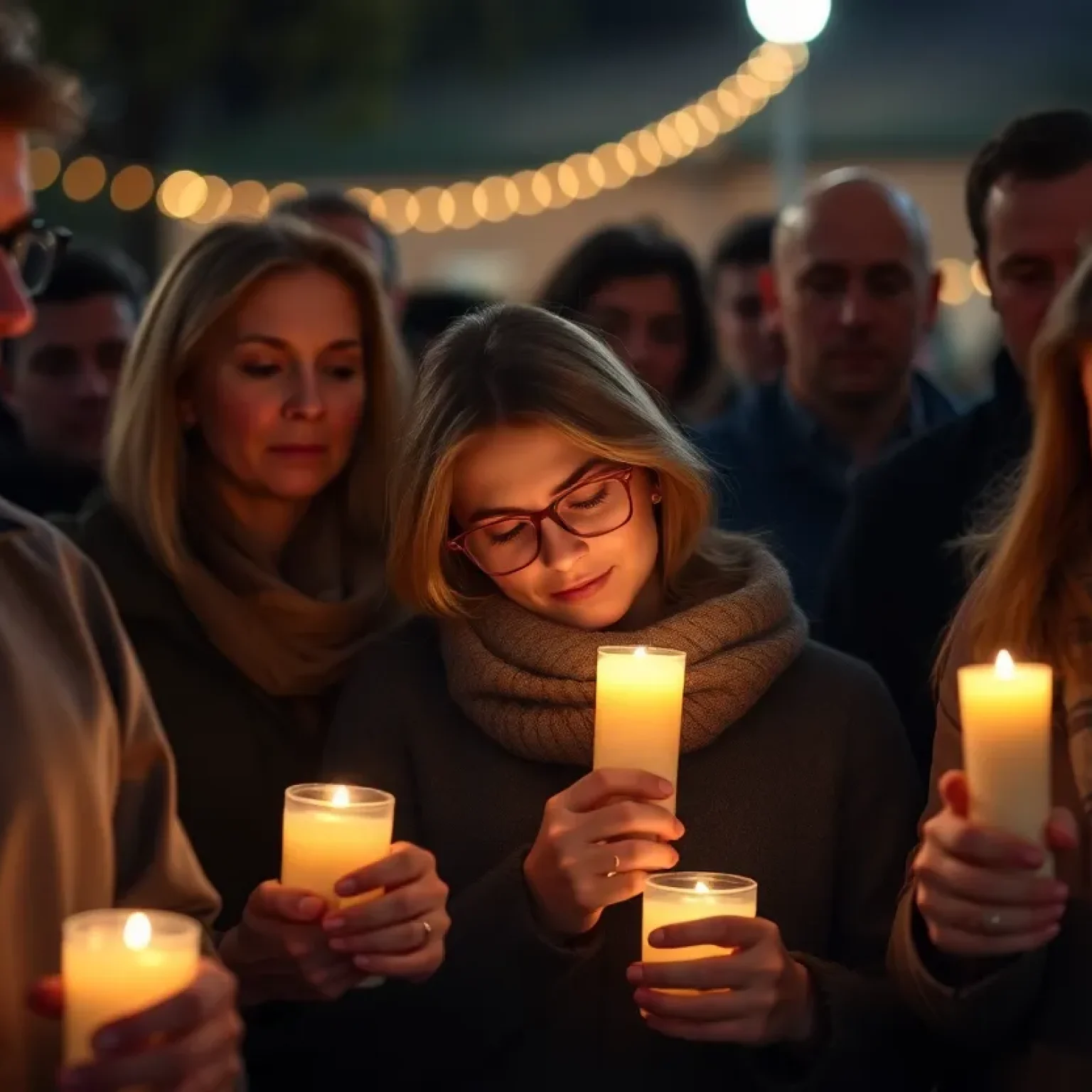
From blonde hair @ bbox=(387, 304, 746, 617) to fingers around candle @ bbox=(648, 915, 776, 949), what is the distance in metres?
0.80

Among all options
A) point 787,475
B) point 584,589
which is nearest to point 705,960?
point 584,589

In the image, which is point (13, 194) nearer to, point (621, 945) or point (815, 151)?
point (621, 945)

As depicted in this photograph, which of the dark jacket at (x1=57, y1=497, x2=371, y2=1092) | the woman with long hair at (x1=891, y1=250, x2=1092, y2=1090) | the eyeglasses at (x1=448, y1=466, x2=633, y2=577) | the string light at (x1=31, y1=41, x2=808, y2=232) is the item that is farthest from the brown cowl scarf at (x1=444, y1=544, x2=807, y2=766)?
the string light at (x1=31, y1=41, x2=808, y2=232)

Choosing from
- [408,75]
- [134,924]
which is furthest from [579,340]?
[408,75]

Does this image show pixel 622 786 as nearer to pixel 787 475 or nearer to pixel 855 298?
pixel 787 475

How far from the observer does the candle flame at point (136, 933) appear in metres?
2.06

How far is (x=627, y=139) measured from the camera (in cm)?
2483

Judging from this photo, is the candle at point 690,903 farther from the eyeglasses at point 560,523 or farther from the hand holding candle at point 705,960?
the eyeglasses at point 560,523

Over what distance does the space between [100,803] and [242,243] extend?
5.15 ft

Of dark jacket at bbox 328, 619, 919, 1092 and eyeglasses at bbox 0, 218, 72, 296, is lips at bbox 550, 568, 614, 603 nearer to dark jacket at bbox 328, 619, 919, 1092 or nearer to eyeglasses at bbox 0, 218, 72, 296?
dark jacket at bbox 328, 619, 919, 1092

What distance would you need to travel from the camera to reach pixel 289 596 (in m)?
3.77

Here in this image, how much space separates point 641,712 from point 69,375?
9.44ft

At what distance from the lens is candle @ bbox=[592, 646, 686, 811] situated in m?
2.62

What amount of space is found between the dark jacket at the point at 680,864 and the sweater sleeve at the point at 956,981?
13 centimetres
